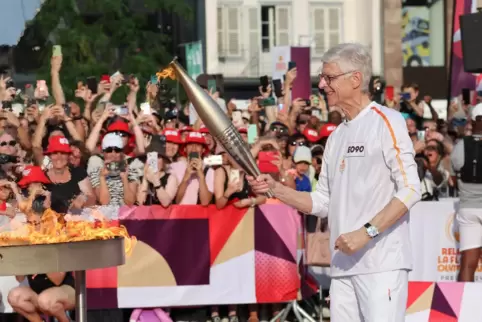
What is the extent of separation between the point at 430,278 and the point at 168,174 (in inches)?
115

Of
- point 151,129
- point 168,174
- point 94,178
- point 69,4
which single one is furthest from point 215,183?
point 69,4

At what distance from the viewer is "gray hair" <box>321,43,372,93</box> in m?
5.66

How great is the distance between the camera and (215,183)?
10.4 m

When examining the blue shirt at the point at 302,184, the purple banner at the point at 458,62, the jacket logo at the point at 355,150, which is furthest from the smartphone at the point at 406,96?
the jacket logo at the point at 355,150

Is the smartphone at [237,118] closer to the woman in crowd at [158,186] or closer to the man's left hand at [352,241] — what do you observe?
the woman in crowd at [158,186]

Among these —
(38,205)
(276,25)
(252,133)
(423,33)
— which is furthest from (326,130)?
(423,33)

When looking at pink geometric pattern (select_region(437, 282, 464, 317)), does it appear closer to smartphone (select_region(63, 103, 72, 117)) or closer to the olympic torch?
the olympic torch

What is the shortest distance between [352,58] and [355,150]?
0.48 m

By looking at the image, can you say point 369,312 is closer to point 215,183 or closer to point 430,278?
point 215,183

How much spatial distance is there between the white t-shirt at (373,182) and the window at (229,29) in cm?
2877

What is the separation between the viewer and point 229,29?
34.7 m

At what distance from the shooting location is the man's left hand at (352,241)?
5391 mm

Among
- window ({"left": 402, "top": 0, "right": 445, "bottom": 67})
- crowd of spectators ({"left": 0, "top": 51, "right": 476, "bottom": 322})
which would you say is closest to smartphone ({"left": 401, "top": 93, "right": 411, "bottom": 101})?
crowd of spectators ({"left": 0, "top": 51, "right": 476, "bottom": 322})

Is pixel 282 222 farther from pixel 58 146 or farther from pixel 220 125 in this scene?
pixel 220 125
